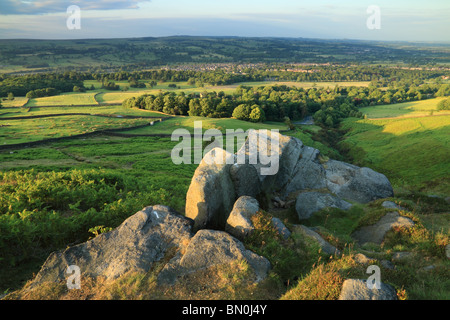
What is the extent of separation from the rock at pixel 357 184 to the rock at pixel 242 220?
61.6ft

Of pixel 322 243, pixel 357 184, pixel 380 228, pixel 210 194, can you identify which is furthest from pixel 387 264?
pixel 357 184

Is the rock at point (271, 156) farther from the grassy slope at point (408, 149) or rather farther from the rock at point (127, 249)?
the grassy slope at point (408, 149)

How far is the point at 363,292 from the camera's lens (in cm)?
1094

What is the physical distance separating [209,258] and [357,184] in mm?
26535

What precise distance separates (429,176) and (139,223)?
6347 cm

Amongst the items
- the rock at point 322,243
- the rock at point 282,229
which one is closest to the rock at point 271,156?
the rock at point 282,229

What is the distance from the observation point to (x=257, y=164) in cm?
2908

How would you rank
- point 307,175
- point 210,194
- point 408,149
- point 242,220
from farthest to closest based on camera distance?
point 408,149 → point 307,175 → point 210,194 → point 242,220

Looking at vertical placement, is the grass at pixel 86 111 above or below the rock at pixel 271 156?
above

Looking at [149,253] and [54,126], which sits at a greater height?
[54,126]

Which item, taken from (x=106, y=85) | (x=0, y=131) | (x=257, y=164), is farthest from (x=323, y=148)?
(x=106, y=85)

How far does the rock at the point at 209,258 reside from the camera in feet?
42.2

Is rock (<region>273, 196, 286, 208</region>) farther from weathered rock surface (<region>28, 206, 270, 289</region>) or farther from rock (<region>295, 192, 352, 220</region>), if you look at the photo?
weathered rock surface (<region>28, 206, 270, 289</region>)

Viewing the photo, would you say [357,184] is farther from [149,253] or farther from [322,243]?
[149,253]
